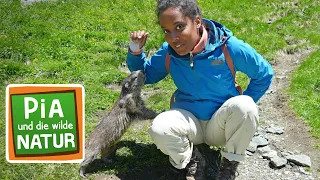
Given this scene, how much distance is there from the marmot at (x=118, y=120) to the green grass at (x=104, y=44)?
0.82 ft

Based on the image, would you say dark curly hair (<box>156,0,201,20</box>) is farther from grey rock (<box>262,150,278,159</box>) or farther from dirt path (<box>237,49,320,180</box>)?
grey rock (<box>262,150,278,159</box>)

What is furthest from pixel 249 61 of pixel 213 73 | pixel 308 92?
pixel 308 92

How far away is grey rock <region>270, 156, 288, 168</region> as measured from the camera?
548 centimetres

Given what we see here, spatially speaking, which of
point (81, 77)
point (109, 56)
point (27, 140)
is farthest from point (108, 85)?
point (27, 140)

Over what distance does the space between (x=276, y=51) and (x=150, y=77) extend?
5.05 meters

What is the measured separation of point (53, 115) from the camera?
16.2 feet

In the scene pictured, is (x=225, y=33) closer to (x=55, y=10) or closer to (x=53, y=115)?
(x=53, y=115)

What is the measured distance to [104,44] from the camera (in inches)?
382

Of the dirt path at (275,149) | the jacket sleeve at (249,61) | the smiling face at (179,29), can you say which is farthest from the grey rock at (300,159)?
the smiling face at (179,29)

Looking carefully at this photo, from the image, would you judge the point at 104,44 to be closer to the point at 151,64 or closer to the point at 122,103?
the point at 122,103

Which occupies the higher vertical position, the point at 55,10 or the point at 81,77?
the point at 55,10

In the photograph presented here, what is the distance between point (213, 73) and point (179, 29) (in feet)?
2.09

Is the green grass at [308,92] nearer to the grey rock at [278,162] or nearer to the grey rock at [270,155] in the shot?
the grey rock at [270,155]

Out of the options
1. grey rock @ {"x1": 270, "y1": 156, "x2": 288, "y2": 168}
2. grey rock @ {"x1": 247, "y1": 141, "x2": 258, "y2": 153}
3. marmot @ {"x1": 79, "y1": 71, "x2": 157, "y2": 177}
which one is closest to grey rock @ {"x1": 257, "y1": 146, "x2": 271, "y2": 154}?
grey rock @ {"x1": 247, "y1": 141, "x2": 258, "y2": 153}
